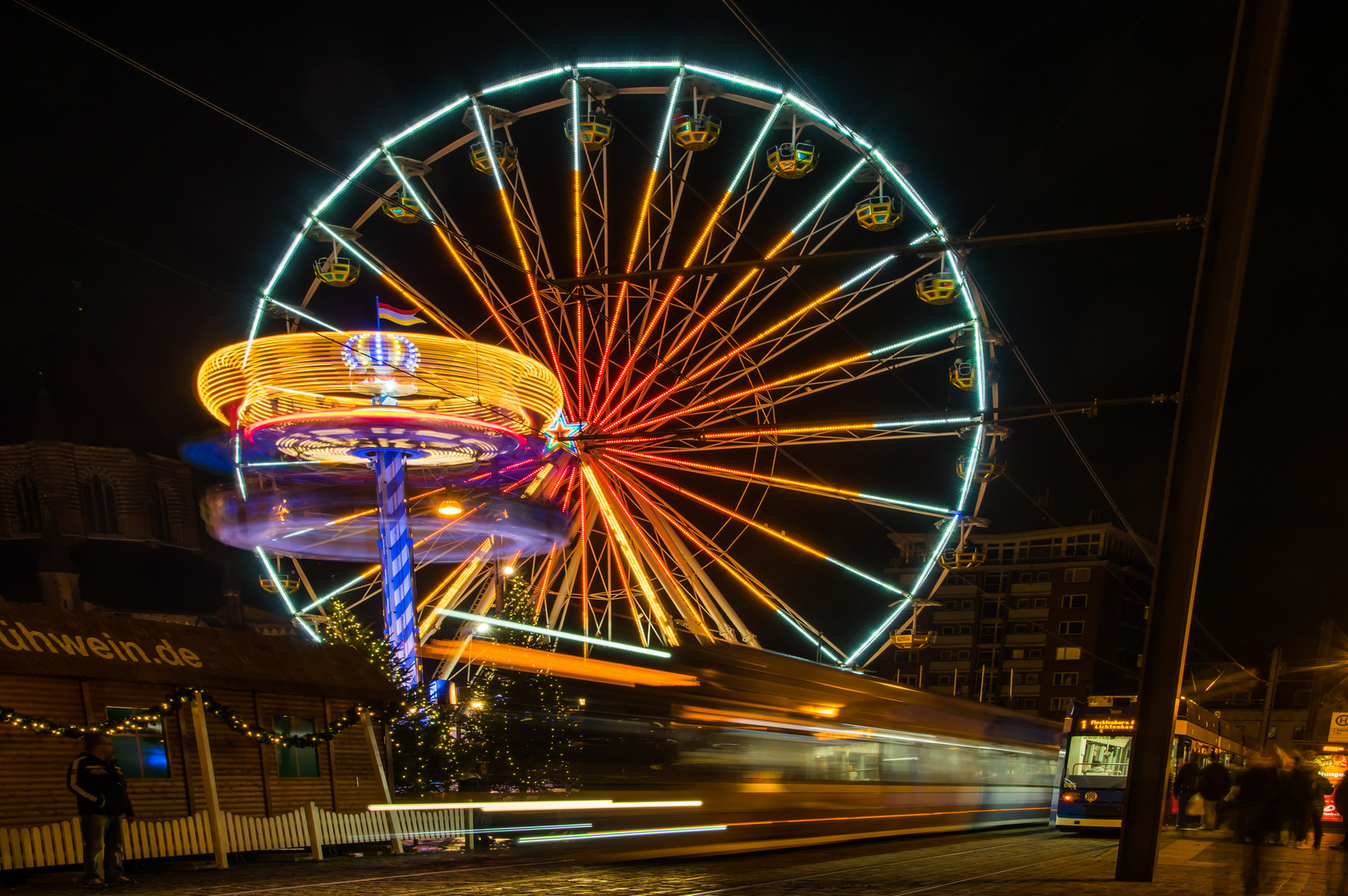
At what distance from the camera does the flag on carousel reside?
2209 centimetres

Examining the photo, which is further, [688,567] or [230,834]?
[688,567]

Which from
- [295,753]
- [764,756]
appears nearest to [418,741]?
[295,753]

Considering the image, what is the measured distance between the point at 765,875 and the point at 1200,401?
6399mm

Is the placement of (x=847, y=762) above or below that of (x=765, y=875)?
above

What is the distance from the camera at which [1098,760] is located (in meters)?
24.7

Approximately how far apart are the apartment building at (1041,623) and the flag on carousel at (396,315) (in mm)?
70049

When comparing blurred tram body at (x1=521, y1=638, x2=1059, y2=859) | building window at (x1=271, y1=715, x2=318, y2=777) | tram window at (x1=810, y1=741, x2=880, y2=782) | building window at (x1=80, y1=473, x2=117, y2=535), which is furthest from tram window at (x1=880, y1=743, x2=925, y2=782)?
building window at (x1=80, y1=473, x2=117, y2=535)

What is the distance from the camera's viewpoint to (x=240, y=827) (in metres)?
14.9

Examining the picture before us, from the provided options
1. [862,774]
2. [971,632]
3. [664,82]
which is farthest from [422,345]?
[971,632]

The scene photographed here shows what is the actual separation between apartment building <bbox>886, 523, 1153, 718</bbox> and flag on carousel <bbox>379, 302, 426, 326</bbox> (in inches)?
2758

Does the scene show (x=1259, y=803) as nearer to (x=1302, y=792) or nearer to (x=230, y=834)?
(x=1302, y=792)

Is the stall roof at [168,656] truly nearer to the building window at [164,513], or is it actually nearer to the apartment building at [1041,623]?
the building window at [164,513]

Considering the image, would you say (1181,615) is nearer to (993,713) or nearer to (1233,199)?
(1233,199)

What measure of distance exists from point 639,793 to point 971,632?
85.9 meters
